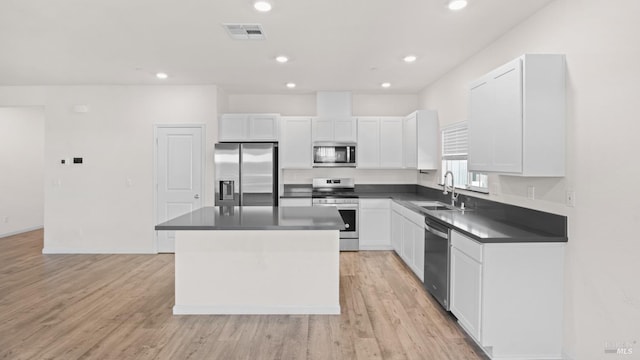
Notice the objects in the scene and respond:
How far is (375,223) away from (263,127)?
96.6 inches

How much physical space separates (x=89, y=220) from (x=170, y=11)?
14.1 feet

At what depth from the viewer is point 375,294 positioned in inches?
158

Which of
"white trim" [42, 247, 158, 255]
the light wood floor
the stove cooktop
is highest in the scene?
the stove cooktop

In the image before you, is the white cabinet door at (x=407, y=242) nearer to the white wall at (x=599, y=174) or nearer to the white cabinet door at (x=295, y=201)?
the white cabinet door at (x=295, y=201)

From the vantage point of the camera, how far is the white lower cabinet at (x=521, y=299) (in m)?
2.62

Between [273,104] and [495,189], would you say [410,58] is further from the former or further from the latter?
[273,104]

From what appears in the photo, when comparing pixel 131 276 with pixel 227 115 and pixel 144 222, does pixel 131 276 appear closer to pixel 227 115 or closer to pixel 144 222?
pixel 144 222

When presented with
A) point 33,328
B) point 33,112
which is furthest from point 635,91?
point 33,112

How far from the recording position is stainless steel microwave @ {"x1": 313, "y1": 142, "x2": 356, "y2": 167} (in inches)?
241

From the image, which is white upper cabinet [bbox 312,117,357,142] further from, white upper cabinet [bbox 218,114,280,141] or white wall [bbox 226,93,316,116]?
white upper cabinet [bbox 218,114,280,141]


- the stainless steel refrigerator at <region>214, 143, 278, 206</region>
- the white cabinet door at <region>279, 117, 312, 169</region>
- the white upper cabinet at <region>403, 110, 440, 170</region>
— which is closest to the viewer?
the white upper cabinet at <region>403, 110, 440, 170</region>

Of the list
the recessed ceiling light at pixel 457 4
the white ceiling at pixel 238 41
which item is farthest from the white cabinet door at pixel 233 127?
the recessed ceiling light at pixel 457 4

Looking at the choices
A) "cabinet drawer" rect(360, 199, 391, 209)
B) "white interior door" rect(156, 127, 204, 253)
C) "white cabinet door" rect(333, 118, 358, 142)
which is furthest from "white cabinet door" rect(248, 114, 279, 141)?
"cabinet drawer" rect(360, 199, 391, 209)

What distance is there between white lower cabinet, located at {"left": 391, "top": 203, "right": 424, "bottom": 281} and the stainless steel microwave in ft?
3.58
